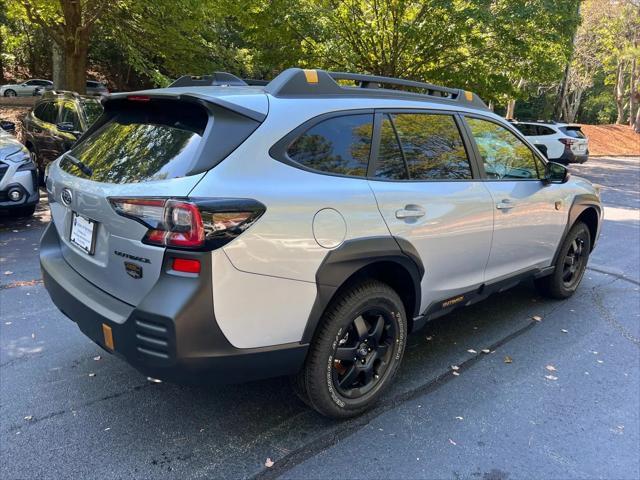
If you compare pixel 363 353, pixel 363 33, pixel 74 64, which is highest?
pixel 363 33

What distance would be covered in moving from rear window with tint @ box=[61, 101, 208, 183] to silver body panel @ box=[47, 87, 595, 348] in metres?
0.08

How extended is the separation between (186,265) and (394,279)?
1397 millimetres

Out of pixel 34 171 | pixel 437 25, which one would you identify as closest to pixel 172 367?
pixel 34 171

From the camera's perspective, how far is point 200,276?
216 cm

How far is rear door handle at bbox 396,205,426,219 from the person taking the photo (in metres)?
2.88

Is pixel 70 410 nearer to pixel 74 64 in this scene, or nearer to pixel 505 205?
pixel 505 205

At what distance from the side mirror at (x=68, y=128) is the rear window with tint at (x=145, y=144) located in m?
5.63

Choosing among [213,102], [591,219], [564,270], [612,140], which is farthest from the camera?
[612,140]

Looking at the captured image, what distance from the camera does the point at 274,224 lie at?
2305mm

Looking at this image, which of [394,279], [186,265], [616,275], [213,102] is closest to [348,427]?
[394,279]

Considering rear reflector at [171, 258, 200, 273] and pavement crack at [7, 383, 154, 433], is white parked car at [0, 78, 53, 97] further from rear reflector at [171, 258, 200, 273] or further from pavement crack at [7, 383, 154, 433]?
rear reflector at [171, 258, 200, 273]

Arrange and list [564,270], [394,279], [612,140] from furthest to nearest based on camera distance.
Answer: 1. [612,140]
2. [564,270]
3. [394,279]

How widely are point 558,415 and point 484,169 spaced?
1.69m

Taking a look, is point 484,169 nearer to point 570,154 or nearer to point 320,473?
point 320,473
